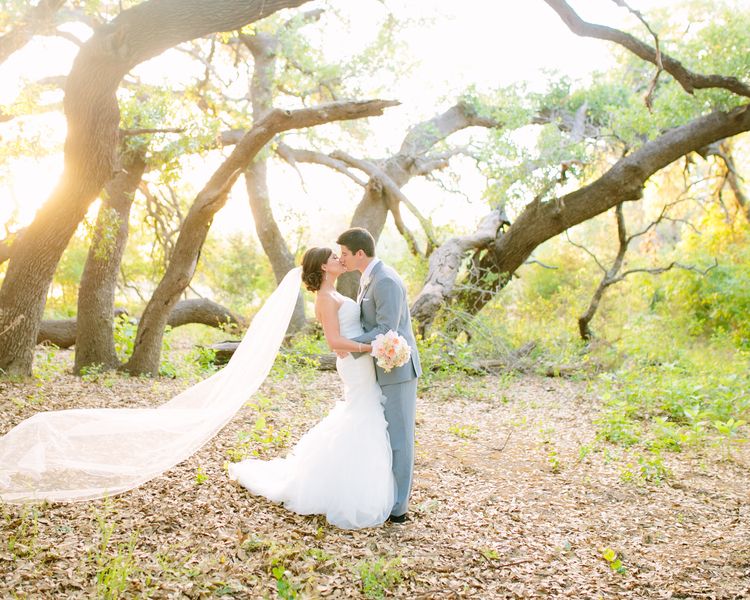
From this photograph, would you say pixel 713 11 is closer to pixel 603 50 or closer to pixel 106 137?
pixel 603 50

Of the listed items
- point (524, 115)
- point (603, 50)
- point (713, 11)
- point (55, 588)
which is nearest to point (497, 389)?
point (524, 115)

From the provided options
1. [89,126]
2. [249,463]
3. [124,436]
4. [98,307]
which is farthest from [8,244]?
[249,463]

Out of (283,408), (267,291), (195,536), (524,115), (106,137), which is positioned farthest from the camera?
(267,291)

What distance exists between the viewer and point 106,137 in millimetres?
6664

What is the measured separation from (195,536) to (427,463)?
8.32 ft

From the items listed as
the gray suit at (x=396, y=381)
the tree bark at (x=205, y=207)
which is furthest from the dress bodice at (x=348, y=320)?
the tree bark at (x=205, y=207)

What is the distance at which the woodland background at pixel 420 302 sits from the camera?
4035 millimetres

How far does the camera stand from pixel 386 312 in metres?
4.59

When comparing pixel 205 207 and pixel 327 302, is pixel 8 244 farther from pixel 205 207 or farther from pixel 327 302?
pixel 327 302

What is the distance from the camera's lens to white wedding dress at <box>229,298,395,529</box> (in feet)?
14.6

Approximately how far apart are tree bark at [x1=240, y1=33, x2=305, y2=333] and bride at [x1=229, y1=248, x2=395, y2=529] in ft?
27.8

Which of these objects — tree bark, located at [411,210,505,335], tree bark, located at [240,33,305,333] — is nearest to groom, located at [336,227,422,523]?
tree bark, located at [411,210,505,335]

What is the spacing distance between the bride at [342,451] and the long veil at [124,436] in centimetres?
38

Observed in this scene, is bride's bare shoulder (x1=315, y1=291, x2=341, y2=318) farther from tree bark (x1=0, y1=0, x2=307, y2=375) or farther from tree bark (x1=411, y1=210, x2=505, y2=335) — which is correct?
tree bark (x1=411, y1=210, x2=505, y2=335)
